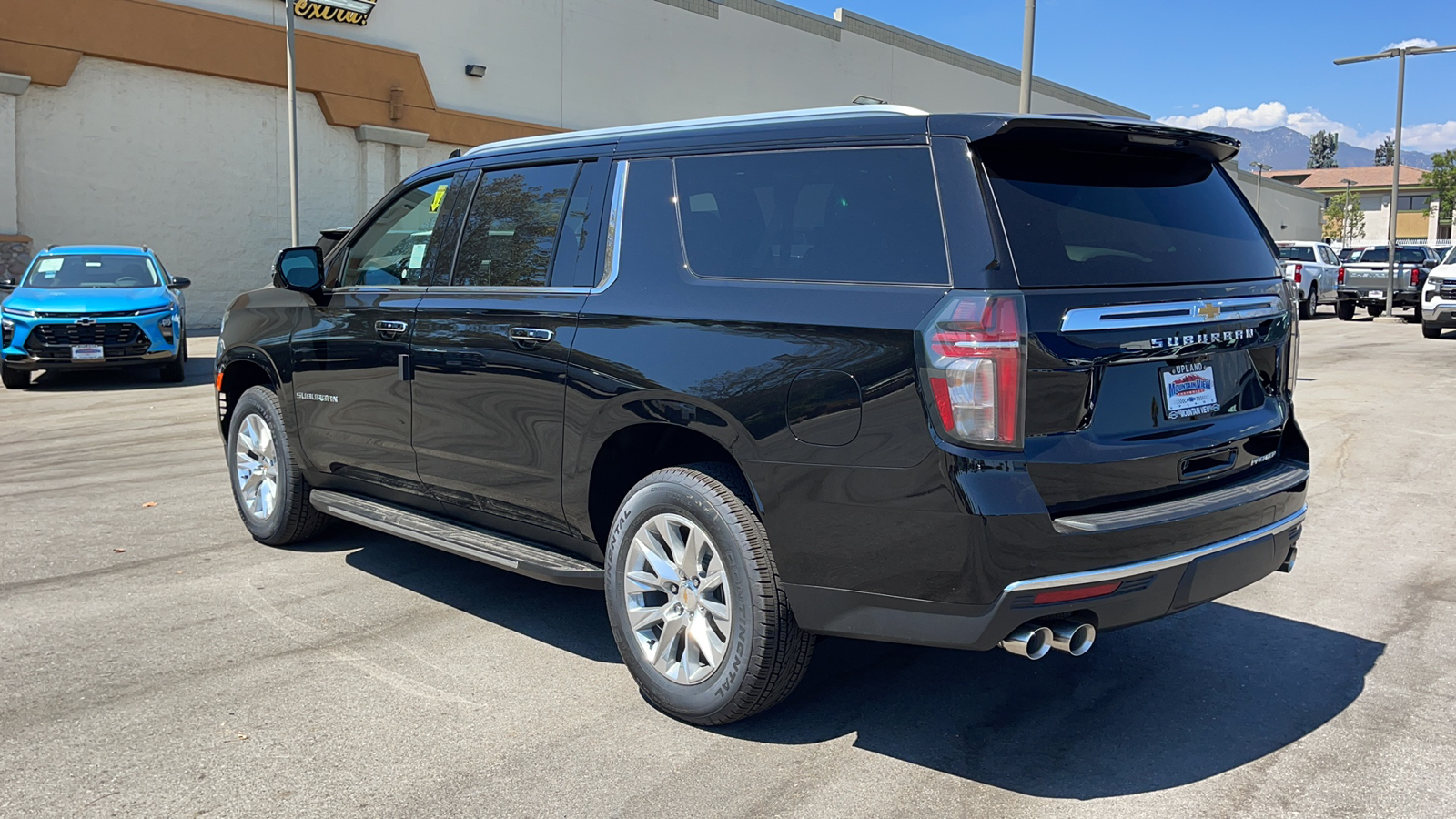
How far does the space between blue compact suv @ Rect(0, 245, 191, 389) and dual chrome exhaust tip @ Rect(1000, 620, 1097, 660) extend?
43.0 feet

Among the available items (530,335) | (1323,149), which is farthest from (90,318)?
(1323,149)

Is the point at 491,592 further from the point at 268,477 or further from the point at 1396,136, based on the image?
the point at 1396,136

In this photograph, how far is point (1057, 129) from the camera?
11.7 ft

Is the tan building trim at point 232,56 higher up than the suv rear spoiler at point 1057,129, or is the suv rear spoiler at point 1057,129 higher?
the tan building trim at point 232,56

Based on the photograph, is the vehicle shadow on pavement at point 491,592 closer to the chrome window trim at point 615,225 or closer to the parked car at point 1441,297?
the chrome window trim at point 615,225

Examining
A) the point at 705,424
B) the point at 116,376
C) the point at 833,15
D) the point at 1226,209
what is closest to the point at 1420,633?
the point at 1226,209

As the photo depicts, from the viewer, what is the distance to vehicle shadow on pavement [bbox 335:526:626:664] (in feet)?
16.2

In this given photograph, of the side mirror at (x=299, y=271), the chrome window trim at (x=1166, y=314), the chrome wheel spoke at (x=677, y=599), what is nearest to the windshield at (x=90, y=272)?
the side mirror at (x=299, y=271)

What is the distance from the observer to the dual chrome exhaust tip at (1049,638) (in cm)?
339

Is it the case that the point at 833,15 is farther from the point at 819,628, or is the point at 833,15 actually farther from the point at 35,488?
the point at 819,628

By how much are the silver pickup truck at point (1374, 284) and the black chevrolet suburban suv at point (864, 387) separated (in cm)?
2888

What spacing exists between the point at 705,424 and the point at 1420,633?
3.35 meters

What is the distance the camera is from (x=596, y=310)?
4312 millimetres

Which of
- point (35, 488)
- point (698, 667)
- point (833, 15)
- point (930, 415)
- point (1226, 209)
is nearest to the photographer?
point (930, 415)
